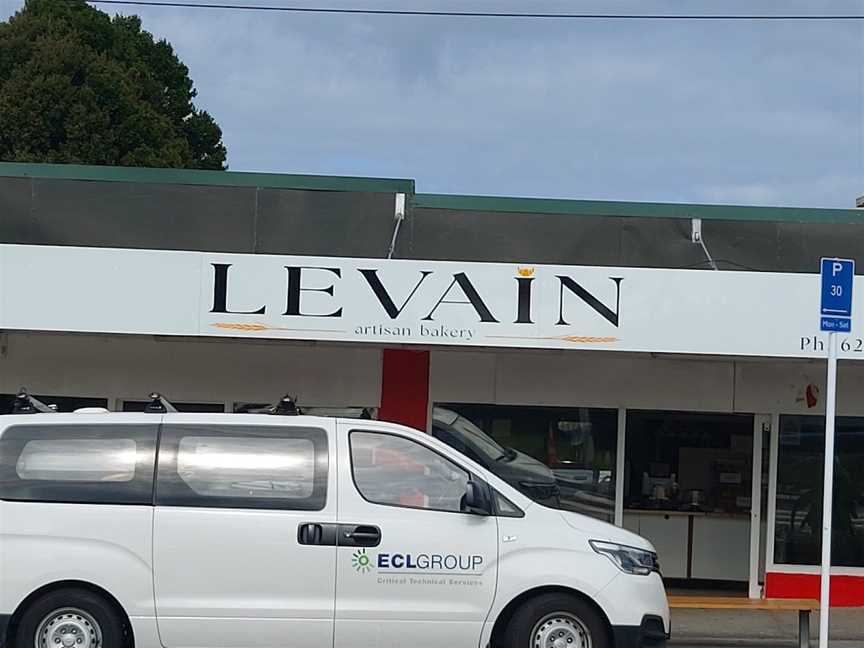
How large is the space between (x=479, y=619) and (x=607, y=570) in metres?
0.95

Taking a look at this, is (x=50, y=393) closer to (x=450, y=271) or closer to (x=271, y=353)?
(x=271, y=353)

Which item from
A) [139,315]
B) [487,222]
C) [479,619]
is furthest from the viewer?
[487,222]

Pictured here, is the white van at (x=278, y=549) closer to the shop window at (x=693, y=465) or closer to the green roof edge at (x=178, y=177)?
the green roof edge at (x=178, y=177)

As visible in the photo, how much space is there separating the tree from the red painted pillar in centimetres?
1904

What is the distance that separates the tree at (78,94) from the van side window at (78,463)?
22.2m

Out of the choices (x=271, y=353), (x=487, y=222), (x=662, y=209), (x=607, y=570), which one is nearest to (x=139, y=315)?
(x=271, y=353)

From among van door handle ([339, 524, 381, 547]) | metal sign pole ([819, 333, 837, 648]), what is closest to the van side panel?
van door handle ([339, 524, 381, 547])

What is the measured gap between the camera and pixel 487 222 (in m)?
12.6

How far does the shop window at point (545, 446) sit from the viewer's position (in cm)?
1305

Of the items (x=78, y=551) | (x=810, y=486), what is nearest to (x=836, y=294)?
(x=810, y=486)

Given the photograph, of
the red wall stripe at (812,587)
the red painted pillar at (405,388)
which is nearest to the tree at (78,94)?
the red painted pillar at (405,388)

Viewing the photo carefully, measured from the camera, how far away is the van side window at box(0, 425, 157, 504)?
8.29 metres

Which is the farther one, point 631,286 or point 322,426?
point 631,286

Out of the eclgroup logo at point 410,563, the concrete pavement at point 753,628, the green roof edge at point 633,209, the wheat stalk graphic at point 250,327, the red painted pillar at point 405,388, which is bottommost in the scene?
the concrete pavement at point 753,628
